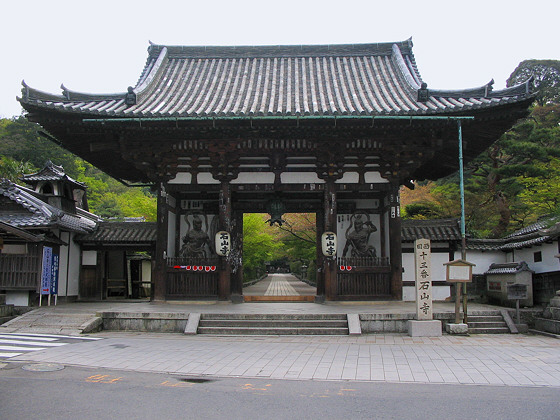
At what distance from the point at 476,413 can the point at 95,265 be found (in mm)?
15895

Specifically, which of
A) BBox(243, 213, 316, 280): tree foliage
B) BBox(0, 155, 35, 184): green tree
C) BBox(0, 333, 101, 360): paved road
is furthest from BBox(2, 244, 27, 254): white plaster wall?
BBox(243, 213, 316, 280): tree foliage

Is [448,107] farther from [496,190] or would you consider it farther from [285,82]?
[496,190]

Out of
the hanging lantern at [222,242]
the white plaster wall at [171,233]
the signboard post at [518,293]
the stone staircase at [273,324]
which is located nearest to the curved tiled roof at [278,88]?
the hanging lantern at [222,242]

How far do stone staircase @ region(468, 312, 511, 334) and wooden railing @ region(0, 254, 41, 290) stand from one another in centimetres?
1342

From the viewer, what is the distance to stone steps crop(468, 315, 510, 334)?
1133 cm

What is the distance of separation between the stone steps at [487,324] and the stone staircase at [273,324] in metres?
3.37

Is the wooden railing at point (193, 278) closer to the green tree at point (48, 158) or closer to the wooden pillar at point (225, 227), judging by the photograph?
the wooden pillar at point (225, 227)

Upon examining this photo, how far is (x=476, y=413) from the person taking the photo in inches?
201

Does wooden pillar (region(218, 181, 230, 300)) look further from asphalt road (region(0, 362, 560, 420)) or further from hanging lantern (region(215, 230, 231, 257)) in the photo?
asphalt road (region(0, 362, 560, 420))

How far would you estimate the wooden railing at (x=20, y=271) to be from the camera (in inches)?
569

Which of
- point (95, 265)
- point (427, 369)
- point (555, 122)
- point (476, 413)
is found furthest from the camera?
point (555, 122)

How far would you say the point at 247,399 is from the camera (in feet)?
18.6

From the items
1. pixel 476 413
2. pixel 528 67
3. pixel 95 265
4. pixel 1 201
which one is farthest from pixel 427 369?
pixel 528 67

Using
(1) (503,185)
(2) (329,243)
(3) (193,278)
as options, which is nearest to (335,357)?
(2) (329,243)
